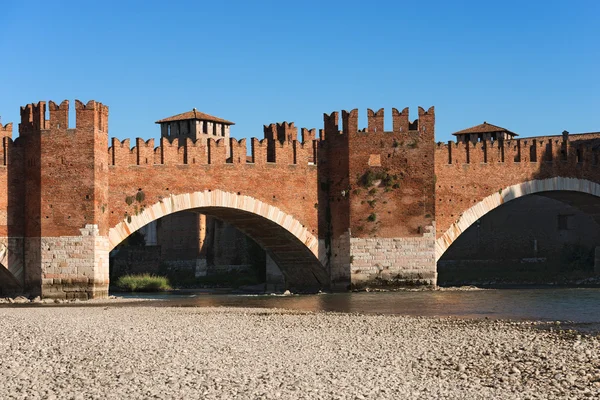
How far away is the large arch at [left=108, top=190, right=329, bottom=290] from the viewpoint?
25172 millimetres

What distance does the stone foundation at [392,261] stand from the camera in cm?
2748

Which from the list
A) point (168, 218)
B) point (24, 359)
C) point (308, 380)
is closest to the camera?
point (308, 380)

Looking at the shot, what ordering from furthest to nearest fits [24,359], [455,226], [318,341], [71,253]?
[455,226] < [71,253] < [318,341] < [24,359]

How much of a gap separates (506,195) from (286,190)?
7.18 metres

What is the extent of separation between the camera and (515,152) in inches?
1215

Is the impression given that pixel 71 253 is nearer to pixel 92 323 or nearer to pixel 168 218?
pixel 92 323

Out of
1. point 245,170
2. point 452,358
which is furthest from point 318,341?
point 245,170

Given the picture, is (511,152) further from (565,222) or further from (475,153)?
(565,222)

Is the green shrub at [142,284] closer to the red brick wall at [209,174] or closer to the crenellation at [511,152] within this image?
the red brick wall at [209,174]

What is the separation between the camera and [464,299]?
2439cm

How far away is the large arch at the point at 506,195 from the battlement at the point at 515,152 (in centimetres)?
67

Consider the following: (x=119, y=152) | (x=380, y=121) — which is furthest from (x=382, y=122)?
(x=119, y=152)

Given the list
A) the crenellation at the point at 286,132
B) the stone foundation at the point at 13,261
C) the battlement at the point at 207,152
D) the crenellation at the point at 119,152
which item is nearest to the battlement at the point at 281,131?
the crenellation at the point at 286,132

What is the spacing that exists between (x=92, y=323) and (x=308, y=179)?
1227 cm
